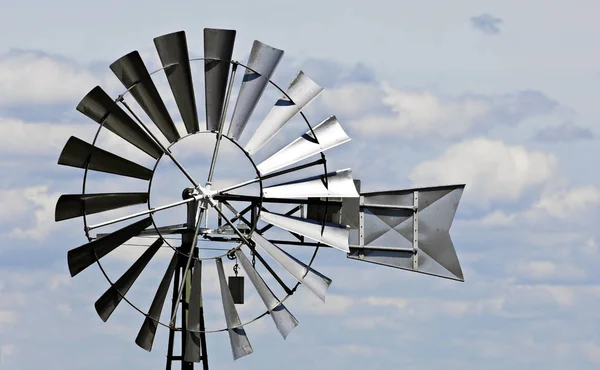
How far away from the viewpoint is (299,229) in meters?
24.0

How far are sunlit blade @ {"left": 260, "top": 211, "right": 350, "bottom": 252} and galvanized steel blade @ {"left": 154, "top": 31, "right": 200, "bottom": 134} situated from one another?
1746 millimetres

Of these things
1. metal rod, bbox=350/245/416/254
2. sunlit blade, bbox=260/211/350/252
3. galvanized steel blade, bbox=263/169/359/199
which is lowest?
metal rod, bbox=350/245/416/254

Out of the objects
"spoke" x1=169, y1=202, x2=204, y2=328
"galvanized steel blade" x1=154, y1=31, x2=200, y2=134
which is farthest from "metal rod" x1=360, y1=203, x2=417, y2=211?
"galvanized steel blade" x1=154, y1=31, x2=200, y2=134

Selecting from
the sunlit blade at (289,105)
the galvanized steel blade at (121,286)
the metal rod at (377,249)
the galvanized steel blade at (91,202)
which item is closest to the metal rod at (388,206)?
the metal rod at (377,249)

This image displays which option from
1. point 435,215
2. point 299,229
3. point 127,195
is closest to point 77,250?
point 127,195

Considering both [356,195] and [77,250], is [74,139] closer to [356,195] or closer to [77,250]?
[77,250]

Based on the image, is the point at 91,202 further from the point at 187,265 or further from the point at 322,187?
the point at 322,187

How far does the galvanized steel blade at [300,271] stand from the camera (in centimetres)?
2370

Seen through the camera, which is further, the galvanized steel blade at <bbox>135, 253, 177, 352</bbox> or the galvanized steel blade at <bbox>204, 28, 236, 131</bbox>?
the galvanized steel blade at <bbox>135, 253, 177, 352</bbox>

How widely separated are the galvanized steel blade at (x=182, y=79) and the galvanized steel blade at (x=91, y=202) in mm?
1222

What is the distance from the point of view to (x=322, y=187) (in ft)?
78.6

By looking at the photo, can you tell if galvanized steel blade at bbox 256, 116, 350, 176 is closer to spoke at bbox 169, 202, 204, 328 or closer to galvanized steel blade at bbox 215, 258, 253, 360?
spoke at bbox 169, 202, 204, 328

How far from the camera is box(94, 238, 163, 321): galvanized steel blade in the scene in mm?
23547

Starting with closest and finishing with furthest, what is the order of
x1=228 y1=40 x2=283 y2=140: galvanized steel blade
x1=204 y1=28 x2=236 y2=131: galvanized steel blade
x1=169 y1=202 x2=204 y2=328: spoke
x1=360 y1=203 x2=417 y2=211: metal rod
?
x1=204 y1=28 x2=236 y2=131: galvanized steel blade < x1=169 y1=202 x2=204 y2=328: spoke < x1=228 y1=40 x2=283 y2=140: galvanized steel blade < x1=360 y1=203 x2=417 y2=211: metal rod
